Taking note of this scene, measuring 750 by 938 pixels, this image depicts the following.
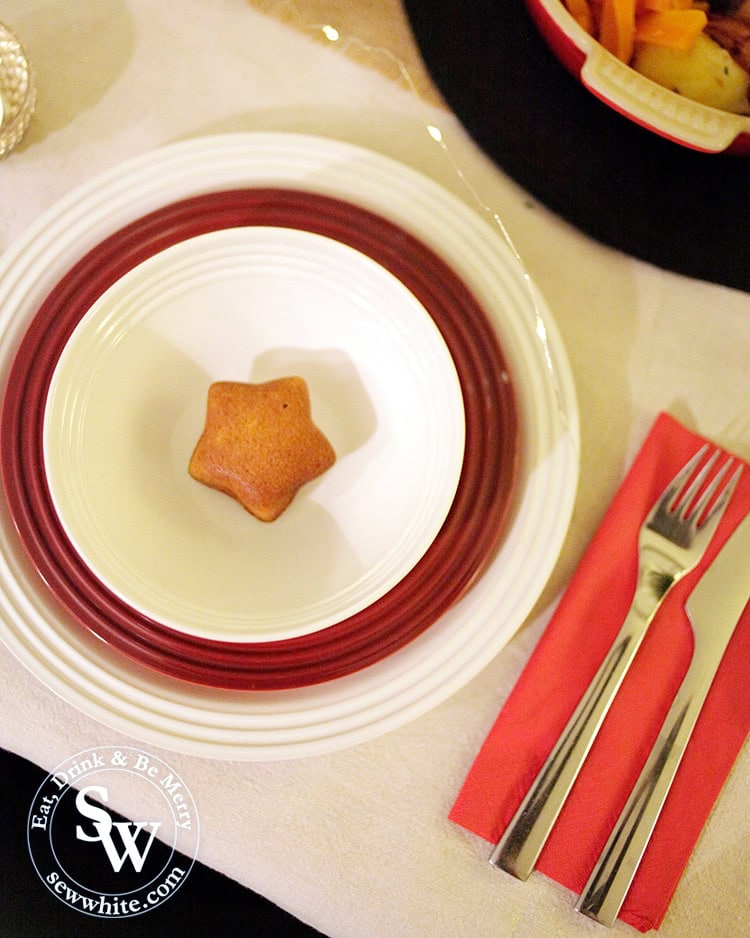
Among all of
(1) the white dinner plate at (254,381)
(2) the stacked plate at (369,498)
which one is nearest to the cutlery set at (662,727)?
(2) the stacked plate at (369,498)

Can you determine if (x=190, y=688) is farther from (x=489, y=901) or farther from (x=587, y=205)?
(x=587, y=205)

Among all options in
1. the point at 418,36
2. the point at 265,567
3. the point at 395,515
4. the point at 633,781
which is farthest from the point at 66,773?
the point at 418,36

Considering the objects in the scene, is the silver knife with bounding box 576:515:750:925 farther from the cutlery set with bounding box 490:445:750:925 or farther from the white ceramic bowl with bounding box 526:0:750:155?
the white ceramic bowl with bounding box 526:0:750:155

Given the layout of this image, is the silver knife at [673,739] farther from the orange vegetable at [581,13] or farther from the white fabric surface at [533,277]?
the orange vegetable at [581,13]

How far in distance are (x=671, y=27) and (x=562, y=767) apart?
28.4 inches

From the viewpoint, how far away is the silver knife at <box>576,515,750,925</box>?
0.71 meters

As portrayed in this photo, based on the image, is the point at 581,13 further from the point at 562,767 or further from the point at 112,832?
the point at 112,832

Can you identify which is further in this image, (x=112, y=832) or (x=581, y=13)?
(x=112, y=832)

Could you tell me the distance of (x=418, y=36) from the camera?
2.48 ft

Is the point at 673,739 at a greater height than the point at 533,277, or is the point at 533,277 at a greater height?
the point at 533,277

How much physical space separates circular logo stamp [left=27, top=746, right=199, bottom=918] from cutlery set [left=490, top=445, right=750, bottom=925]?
0.33 metres

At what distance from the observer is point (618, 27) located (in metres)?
0.69

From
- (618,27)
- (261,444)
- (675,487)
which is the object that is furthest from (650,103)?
(261,444)

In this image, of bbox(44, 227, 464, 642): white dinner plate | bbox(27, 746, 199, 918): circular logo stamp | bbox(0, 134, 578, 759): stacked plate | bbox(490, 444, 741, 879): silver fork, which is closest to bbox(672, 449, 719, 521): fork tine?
bbox(490, 444, 741, 879): silver fork
